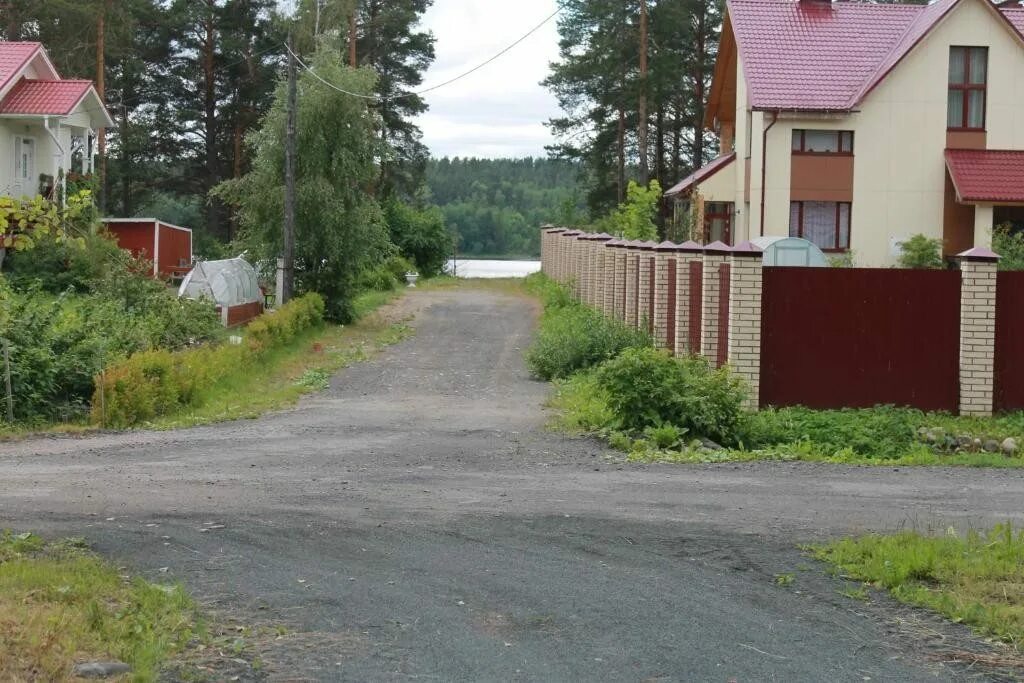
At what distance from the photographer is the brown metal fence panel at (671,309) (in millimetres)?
20078

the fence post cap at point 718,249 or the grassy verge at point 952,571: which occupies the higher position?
the fence post cap at point 718,249

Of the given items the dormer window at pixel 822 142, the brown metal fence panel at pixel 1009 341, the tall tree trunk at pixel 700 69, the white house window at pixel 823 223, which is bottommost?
the brown metal fence panel at pixel 1009 341

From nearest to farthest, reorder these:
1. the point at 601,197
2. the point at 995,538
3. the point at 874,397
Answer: the point at 995,538, the point at 874,397, the point at 601,197

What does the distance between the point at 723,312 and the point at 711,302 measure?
1.09 ft

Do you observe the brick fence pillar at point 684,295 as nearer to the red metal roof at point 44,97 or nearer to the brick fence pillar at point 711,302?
the brick fence pillar at point 711,302

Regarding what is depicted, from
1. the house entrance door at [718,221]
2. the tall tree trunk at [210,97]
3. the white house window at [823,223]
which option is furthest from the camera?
the tall tree trunk at [210,97]

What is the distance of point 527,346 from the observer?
92.7 ft

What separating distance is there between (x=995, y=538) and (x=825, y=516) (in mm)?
1506

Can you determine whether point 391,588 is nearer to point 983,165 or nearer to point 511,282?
point 983,165

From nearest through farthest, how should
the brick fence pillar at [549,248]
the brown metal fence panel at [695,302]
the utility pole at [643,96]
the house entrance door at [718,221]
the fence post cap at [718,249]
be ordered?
the fence post cap at [718,249], the brown metal fence panel at [695,302], the house entrance door at [718,221], the brick fence pillar at [549,248], the utility pole at [643,96]

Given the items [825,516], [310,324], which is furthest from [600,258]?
[825,516]

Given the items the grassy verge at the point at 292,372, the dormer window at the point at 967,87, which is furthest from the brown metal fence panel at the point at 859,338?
the dormer window at the point at 967,87

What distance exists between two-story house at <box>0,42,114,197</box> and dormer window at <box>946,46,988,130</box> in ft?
81.2

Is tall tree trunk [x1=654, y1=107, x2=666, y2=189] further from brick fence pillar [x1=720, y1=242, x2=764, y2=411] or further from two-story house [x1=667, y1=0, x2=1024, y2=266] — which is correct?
brick fence pillar [x1=720, y1=242, x2=764, y2=411]
